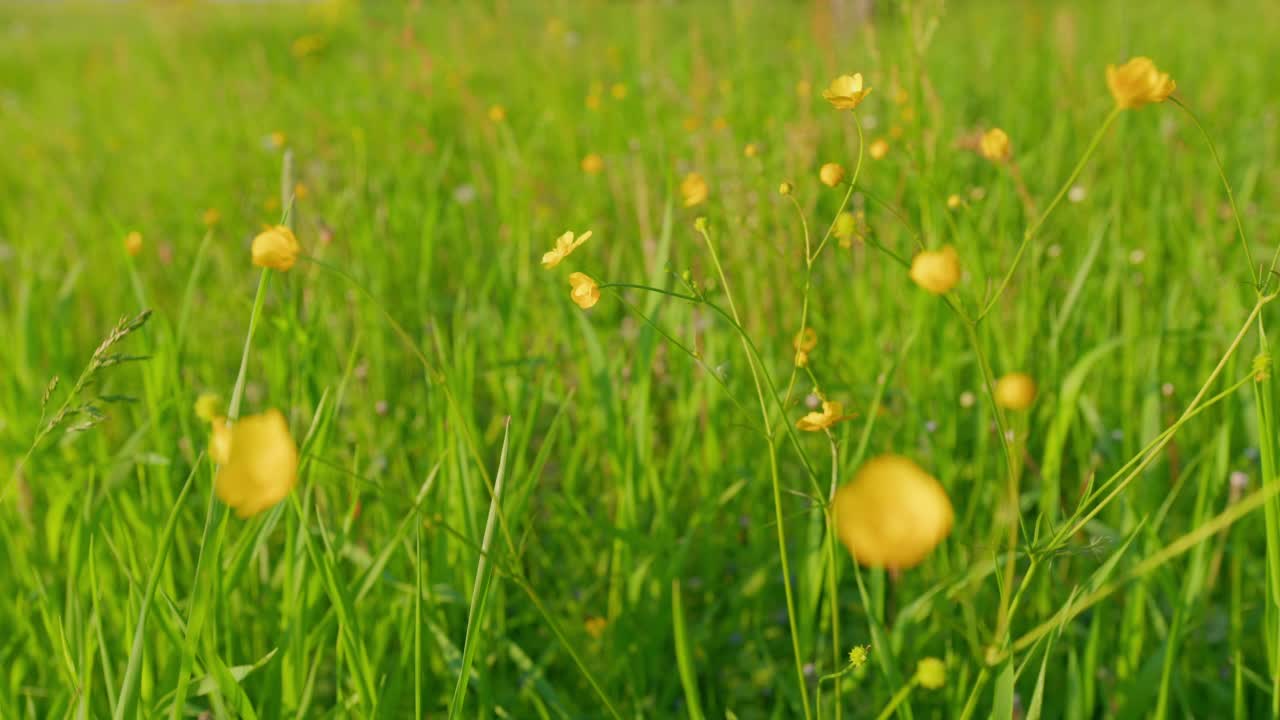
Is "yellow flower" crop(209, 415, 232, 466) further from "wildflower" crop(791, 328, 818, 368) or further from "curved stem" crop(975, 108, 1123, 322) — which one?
"curved stem" crop(975, 108, 1123, 322)

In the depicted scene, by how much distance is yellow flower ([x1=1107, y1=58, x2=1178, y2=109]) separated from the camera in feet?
2.00

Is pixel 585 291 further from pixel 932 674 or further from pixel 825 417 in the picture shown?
pixel 932 674

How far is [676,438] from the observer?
1.22 meters

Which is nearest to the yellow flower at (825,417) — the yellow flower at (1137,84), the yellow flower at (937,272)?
the yellow flower at (937,272)

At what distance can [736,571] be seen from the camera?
4.01 ft

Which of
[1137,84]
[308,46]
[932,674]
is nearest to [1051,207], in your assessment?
[1137,84]

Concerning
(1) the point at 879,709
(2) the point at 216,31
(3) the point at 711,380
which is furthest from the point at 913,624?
(2) the point at 216,31

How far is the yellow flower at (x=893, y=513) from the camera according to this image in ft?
1.66

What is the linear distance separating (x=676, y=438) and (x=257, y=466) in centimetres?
74

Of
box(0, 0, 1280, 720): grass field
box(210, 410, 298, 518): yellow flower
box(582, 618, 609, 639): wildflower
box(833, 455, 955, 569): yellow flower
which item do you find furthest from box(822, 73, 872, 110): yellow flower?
box(582, 618, 609, 639): wildflower

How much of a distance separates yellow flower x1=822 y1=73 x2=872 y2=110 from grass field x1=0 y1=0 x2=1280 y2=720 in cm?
1

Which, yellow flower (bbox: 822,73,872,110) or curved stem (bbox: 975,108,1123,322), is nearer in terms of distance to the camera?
curved stem (bbox: 975,108,1123,322)

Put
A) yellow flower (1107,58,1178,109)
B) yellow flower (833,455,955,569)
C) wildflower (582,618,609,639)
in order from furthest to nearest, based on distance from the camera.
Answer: wildflower (582,618,609,639) → yellow flower (1107,58,1178,109) → yellow flower (833,455,955,569)

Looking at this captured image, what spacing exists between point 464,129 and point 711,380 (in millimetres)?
2015
